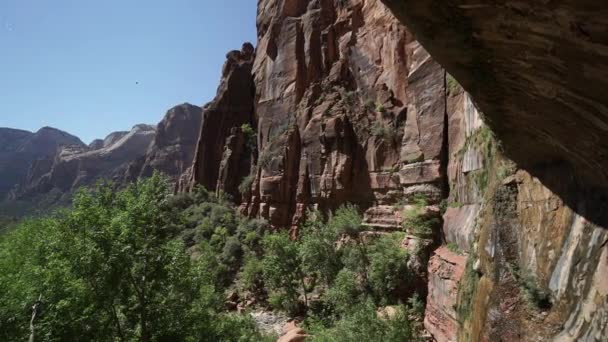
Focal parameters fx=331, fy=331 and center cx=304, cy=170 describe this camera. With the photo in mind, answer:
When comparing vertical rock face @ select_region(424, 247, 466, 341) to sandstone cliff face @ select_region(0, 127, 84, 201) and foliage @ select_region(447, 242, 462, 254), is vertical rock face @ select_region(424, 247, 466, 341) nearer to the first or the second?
foliage @ select_region(447, 242, 462, 254)

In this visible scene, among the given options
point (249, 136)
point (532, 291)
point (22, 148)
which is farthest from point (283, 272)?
point (22, 148)

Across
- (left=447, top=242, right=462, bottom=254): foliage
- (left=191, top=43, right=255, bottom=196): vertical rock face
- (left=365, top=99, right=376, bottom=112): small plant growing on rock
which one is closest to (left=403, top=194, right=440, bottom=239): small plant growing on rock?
(left=447, top=242, right=462, bottom=254): foliage

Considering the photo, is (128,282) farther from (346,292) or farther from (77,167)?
(77,167)

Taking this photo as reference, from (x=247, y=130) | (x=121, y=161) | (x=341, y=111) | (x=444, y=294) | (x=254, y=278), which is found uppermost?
(x=121, y=161)

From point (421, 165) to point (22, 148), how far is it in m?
192

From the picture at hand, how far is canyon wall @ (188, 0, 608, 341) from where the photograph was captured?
5.85 m

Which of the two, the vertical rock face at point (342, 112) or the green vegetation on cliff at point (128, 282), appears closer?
the green vegetation on cliff at point (128, 282)

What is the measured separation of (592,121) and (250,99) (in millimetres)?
49551

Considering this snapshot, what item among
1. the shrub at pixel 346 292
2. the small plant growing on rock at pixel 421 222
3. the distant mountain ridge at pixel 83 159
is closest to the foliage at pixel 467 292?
the small plant growing on rock at pixel 421 222

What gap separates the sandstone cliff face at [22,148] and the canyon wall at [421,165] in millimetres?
136573

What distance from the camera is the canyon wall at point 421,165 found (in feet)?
19.2

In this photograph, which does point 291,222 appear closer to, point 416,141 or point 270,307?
point 270,307

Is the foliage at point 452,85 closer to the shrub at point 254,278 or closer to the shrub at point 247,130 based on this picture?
the shrub at point 254,278

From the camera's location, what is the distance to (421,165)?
2027cm
